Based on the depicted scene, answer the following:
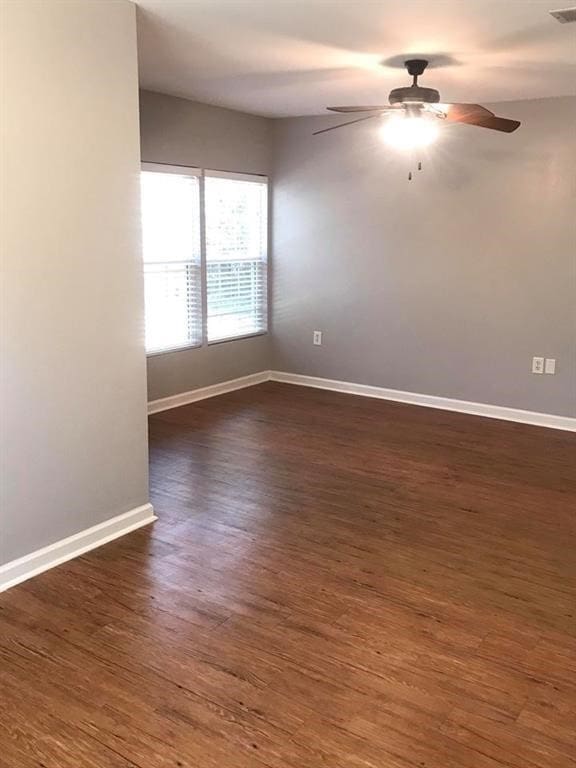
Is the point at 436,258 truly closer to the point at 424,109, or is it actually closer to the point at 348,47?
the point at 424,109

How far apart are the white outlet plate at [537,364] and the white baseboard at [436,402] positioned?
330 mm

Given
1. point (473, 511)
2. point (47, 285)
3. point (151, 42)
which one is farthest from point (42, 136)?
point (473, 511)

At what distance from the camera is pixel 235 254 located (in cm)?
604

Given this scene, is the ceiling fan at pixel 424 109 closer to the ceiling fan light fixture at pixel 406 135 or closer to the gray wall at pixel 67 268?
the ceiling fan light fixture at pixel 406 135

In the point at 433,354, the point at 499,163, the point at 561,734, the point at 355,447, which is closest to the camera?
the point at 561,734

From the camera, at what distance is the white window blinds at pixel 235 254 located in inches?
227

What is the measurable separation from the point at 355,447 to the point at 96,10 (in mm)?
2966

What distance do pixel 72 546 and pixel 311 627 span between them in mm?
1185

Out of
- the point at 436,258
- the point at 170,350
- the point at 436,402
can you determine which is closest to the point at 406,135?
the point at 436,258

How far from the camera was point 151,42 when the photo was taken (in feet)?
11.5

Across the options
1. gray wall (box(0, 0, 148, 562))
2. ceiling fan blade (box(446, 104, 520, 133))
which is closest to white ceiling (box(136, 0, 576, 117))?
ceiling fan blade (box(446, 104, 520, 133))

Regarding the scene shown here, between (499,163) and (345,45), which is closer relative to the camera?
(345,45)

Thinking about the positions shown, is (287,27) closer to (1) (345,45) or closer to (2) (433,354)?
(1) (345,45)

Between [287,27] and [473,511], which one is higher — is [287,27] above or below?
above
